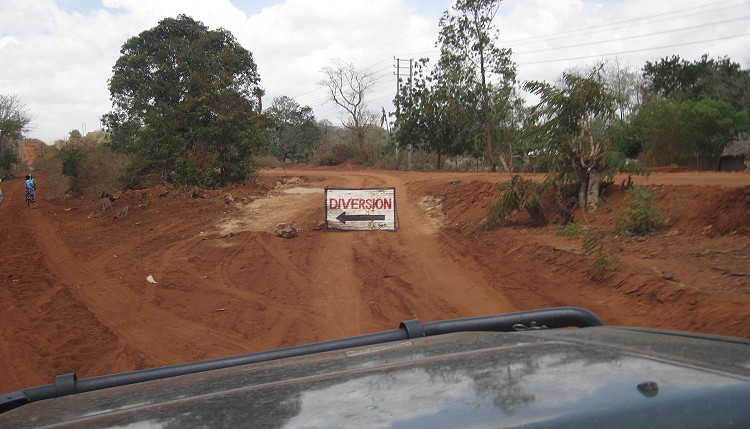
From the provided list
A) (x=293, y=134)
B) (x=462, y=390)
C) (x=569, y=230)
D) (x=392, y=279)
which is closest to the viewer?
(x=462, y=390)

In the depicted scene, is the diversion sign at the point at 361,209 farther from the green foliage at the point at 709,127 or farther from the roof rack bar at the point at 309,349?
the green foliage at the point at 709,127

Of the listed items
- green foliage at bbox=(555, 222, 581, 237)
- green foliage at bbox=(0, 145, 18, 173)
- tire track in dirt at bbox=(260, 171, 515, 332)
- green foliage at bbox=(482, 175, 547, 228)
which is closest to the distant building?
green foliage at bbox=(482, 175, 547, 228)

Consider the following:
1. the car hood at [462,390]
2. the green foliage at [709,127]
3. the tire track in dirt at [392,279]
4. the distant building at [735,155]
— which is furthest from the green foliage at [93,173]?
the distant building at [735,155]

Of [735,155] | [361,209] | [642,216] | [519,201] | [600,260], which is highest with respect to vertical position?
[735,155]

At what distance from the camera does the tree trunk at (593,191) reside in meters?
14.4

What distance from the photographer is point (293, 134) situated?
66.6 meters

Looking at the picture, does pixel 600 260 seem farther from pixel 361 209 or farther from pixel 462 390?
pixel 462 390

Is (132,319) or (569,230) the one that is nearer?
(132,319)

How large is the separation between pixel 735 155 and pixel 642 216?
2526 centimetres

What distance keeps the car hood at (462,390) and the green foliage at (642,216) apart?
9.66 metres

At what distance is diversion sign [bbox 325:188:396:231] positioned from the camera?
1636 cm

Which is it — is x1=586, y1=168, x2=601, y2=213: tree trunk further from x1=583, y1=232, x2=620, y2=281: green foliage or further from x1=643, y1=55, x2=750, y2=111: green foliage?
x1=643, y1=55, x2=750, y2=111: green foliage

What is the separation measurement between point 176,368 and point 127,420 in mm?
991

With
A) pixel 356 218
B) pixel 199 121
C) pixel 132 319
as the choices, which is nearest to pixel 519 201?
pixel 356 218
